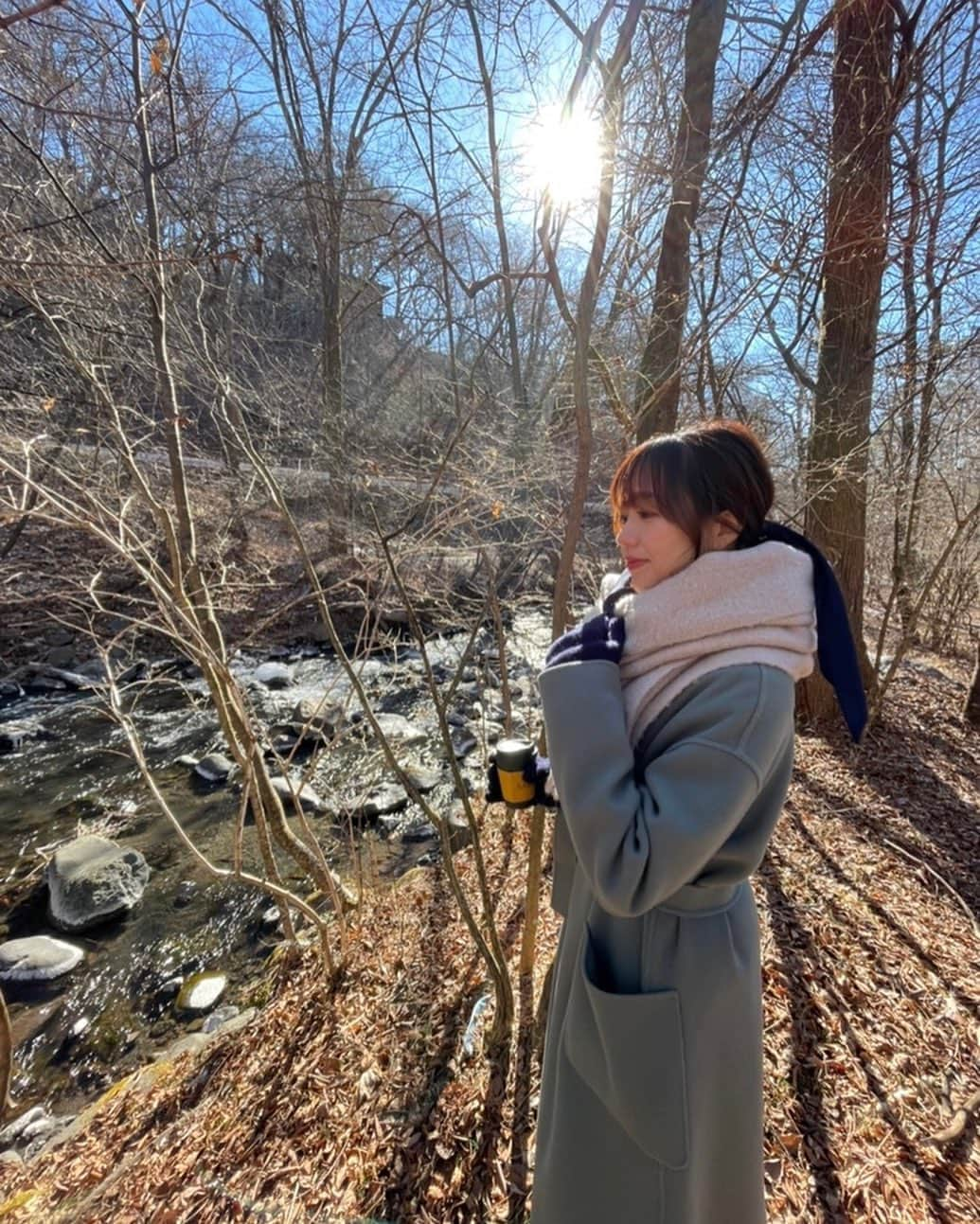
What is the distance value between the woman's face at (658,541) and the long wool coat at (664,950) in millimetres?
210

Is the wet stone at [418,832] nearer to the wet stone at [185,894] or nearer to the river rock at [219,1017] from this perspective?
the wet stone at [185,894]

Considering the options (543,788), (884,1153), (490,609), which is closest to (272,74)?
(490,609)

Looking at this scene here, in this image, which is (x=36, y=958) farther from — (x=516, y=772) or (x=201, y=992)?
(x=516, y=772)

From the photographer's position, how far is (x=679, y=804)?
35.8 inches

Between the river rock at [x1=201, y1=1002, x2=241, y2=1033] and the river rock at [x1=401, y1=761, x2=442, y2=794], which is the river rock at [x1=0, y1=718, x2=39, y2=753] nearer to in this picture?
the river rock at [x1=401, y1=761, x2=442, y2=794]

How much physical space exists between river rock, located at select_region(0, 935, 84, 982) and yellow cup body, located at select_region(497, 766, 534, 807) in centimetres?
430

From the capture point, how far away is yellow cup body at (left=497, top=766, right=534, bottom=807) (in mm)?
1309

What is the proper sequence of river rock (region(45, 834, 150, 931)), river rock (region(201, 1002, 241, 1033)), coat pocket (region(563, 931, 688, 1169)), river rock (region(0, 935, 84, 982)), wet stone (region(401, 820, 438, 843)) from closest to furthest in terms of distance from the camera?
coat pocket (region(563, 931, 688, 1169)) < river rock (region(201, 1002, 241, 1033)) < river rock (region(0, 935, 84, 982)) < river rock (region(45, 834, 150, 931)) < wet stone (region(401, 820, 438, 843))

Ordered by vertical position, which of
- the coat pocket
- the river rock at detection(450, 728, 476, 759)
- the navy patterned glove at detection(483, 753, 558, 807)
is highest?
the navy patterned glove at detection(483, 753, 558, 807)

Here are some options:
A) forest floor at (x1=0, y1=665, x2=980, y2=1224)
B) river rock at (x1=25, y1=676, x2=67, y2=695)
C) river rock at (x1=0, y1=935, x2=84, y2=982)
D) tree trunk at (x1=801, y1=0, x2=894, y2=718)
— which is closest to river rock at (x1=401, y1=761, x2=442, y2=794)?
forest floor at (x1=0, y1=665, x2=980, y2=1224)

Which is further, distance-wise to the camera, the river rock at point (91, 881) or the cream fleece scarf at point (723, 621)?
the river rock at point (91, 881)

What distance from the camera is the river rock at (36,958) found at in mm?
3807

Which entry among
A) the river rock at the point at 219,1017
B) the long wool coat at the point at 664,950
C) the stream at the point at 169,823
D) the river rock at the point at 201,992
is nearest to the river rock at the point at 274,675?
the stream at the point at 169,823

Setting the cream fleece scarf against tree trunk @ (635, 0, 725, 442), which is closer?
the cream fleece scarf
